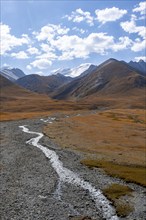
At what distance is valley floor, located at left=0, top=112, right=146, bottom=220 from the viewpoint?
33969 millimetres

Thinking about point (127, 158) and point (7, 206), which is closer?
point (7, 206)

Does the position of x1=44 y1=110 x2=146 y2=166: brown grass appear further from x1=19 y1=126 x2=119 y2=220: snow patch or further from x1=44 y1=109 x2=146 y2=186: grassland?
x1=19 y1=126 x2=119 y2=220: snow patch

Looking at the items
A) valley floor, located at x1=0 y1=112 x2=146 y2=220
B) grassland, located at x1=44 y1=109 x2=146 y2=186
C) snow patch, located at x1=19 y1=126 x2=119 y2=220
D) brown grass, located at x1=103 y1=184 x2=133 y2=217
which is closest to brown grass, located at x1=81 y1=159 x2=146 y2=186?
grassland, located at x1=44 y1=109 x2=146 y2=186

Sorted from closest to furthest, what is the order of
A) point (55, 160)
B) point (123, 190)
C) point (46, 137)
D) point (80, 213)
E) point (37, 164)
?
point (80, 213) → point (123, 190) → point (37, 164) → point (55, 160) → point (46, 137)

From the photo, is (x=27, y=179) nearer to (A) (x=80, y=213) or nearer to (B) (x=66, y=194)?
(B) (x=66, y=194)

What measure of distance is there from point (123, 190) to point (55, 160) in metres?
19.2

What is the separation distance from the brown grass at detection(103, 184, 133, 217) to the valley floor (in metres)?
0.47

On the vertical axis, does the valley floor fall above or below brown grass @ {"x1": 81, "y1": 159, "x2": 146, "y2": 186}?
above

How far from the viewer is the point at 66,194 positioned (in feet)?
129

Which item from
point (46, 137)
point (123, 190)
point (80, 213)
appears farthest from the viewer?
point (46, 137)

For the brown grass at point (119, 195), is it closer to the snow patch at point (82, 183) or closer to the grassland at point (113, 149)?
the snow patch at point (82, 183)

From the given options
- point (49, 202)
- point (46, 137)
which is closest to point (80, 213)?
point (49, 202)

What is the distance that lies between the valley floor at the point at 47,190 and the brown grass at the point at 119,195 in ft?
1.54

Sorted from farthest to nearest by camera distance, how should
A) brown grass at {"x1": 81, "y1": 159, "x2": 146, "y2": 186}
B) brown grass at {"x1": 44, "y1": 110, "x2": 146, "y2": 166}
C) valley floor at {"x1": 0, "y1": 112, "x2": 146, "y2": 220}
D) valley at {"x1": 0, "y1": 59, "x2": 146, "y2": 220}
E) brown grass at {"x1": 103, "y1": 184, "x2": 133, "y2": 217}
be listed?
brown grass at {"x1": 44, "y1": 110, "x2": 146, "y2": 166}, brown grass at {"x1": 81, "y1": 159, "x2": 146, "y2": 186}, brown grass at {"x1": 103, "y1": 184, "x2": 133, "y2": 217}, valley at {"x1": 0, "y1": 59, "x2": 146, "y2": 220}, valley floor at {"x1": 0, "y1": 112, "x2": 146, "y2": 220}
